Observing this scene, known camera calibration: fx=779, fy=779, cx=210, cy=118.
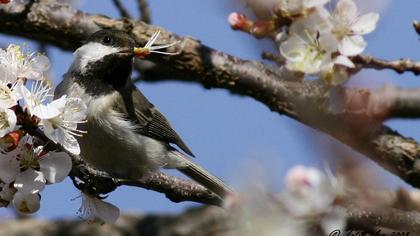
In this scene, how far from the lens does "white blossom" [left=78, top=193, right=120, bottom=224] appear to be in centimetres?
255

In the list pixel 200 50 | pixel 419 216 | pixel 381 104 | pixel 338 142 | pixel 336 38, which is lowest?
pixel 419 216

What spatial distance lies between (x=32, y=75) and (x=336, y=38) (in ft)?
3.15

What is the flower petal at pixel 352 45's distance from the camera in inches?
72.5

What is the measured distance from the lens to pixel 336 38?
1876 millimetres

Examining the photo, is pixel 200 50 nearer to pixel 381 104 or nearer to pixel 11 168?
pixel 381 104

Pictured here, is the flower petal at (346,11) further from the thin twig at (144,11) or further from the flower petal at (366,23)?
the thin twig at (144,11)

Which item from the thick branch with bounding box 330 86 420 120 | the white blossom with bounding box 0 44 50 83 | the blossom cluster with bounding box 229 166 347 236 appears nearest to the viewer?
the blossom cluster with bounding box 229 166 347 236

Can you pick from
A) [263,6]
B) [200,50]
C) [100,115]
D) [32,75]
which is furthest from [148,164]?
[263,6]

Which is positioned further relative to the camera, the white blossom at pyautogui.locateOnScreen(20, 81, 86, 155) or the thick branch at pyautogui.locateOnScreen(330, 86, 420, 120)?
the white blossom at pyautogui.locateOnScreen(20, 81, 86, 155)

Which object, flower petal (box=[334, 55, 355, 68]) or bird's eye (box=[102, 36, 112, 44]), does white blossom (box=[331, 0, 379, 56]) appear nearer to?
flower petal (box=[334, 55, 355, 68])

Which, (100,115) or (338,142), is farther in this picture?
(100,115)

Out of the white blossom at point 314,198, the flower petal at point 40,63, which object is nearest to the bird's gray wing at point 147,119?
the flower petal at point 40,63

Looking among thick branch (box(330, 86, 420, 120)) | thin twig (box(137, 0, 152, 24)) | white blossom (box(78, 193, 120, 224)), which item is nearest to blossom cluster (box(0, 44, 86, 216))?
white blossom (box(78, 193, 120, 224))

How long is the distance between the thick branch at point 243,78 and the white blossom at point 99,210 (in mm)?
683
